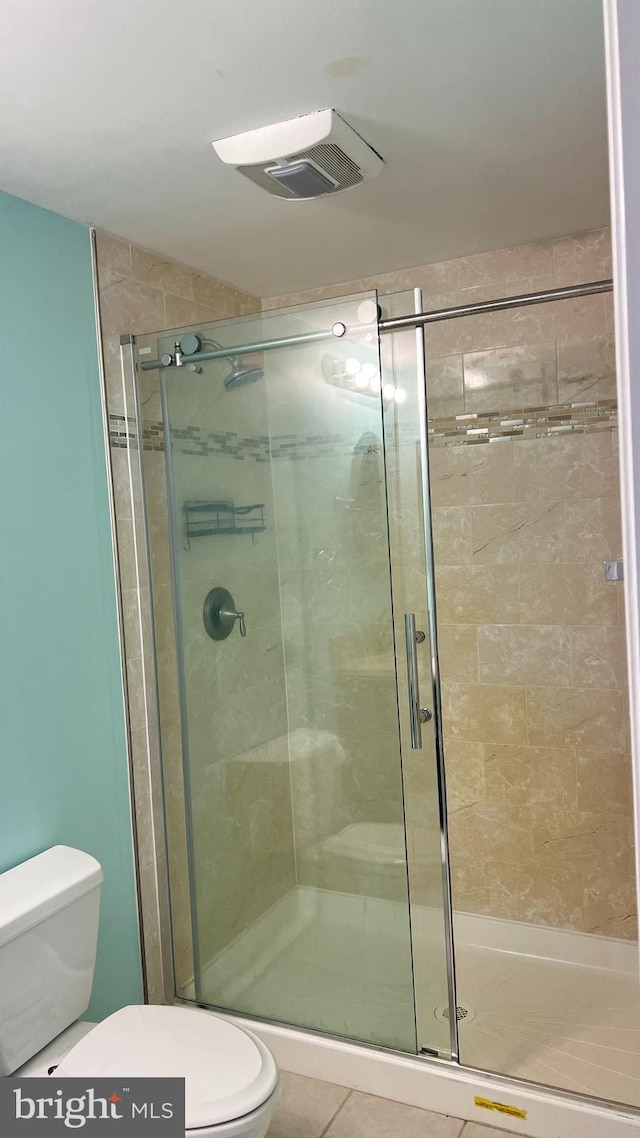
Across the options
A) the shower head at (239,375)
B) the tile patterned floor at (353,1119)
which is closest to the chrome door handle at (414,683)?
the shower head at (239,375)

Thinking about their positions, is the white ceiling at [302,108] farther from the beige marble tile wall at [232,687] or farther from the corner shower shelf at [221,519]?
the corner shower shelf at [221,519]

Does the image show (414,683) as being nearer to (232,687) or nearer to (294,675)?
(294,675)

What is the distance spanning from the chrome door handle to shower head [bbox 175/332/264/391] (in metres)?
0.77

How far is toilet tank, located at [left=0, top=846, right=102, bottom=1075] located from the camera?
1.64 meters

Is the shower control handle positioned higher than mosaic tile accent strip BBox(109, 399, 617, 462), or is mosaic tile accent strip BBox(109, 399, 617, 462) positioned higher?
mosaic tile accent strip BBox(109, 399, 617, 462)

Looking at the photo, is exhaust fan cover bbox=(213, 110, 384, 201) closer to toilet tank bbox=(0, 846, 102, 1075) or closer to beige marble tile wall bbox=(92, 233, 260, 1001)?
beige marble tile wall bbox=(92, 233, 260, 1001)

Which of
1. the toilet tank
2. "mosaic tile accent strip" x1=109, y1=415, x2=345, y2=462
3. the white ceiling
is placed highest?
the white ceiling

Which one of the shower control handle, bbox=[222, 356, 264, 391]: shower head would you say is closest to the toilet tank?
the shower control handle

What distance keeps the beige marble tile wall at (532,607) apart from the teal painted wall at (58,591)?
119 cm

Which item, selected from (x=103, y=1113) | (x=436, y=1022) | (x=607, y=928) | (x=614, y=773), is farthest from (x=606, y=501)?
(x=103, y=1113)

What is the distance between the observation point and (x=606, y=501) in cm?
251

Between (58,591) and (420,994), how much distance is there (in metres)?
1.40

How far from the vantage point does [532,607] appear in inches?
105

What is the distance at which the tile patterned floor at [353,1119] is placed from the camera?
1937mm
